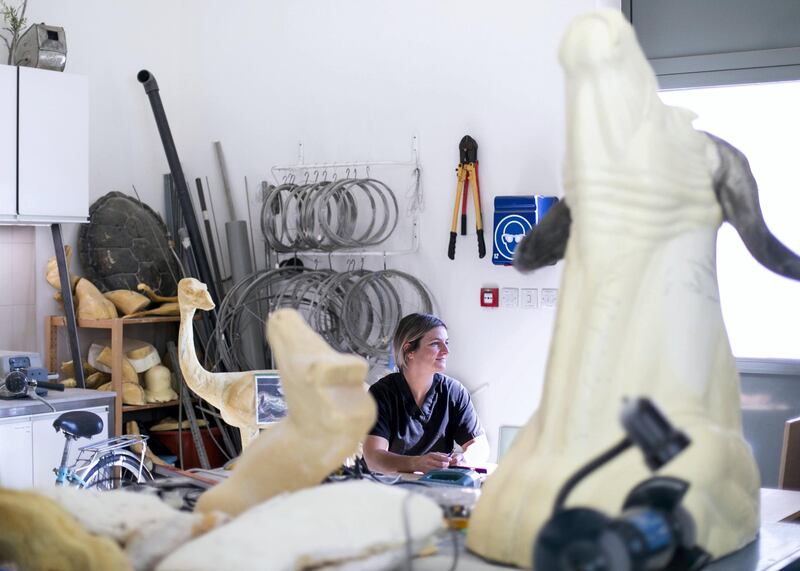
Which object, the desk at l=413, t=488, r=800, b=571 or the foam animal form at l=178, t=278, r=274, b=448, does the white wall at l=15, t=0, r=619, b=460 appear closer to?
the foam animal form at l=178, t=278, r=274, b=448

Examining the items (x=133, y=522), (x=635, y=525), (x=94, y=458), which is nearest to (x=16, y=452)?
(x=94, y=458)

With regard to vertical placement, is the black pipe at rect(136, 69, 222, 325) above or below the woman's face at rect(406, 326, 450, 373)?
above

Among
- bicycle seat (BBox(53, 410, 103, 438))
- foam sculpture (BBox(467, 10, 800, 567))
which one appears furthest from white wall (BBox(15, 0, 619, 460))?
foam sculpture (BBox(467, 10, 800, 567))

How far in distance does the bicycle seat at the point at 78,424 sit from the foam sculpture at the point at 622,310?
2773 millimetres

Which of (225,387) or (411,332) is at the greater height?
(411,332)

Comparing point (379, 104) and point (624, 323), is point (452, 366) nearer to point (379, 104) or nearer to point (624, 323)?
point (379, 104)

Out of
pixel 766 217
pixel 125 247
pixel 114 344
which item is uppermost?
pixel 766 217

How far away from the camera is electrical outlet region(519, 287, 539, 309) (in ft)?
17.6

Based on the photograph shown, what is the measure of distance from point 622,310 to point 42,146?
4.32m

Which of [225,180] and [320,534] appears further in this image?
[225,180]

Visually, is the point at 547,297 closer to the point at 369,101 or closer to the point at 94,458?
the point at 369,101

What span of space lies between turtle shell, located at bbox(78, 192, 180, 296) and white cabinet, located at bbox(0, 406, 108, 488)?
4.44 ft

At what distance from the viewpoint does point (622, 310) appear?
161 centimetres

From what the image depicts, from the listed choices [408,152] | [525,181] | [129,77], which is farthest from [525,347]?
[129,77]
